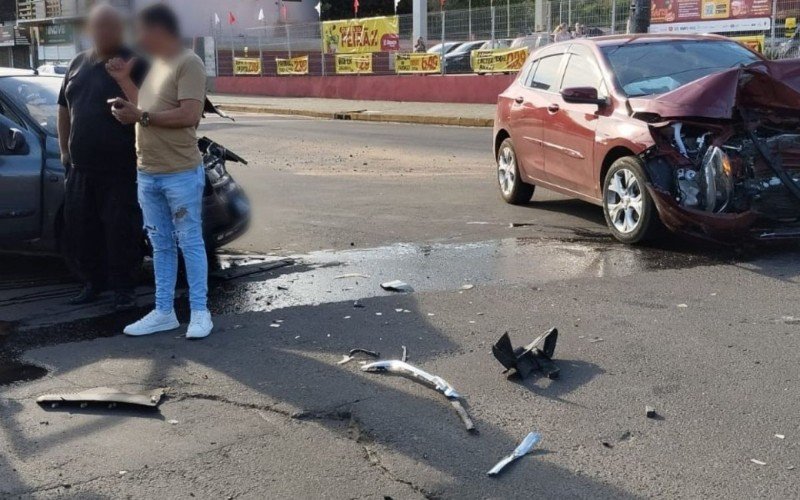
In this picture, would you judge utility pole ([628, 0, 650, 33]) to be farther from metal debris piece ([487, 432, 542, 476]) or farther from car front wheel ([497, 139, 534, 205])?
metal debris piece ([487, 432, 542, 476])

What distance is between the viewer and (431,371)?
4.70m

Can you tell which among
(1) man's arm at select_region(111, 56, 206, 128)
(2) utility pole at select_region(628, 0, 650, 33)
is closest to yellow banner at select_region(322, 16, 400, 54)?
(2) utility pole at select_region(628, 0, 650, 33)

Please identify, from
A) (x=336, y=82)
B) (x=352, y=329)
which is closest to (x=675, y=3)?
(x=336, y=82)

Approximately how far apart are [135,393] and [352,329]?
142 cm

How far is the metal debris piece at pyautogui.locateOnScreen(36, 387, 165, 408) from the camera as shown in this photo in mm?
4320

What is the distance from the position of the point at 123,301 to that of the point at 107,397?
1.73 metres

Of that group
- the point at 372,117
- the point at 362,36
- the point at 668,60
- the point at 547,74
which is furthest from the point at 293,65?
the point at 668,60

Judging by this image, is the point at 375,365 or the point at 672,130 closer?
the point at 375,365

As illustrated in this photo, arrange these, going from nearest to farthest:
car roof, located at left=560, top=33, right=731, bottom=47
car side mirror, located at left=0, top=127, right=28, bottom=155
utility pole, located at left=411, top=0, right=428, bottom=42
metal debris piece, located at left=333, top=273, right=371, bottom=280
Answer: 1. car side mirror, located at left=0, top=127, right=28, bottom=155
2. metal debris piece, located at left=333, top=273, right=371, bottom=280
3. car roof, located at left=560, top=33, right=731, bottom=47
4. utility pole, located at left=411, top=0, right=428, bottom=42

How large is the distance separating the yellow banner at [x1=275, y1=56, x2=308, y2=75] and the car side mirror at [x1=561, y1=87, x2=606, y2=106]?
2762cm

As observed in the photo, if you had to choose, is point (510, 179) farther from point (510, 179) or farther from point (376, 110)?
point (376, 110)

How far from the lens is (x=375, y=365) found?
4750 mm

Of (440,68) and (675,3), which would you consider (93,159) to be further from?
(440,68)

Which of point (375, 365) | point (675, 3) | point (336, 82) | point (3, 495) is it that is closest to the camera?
point (3, 495)
